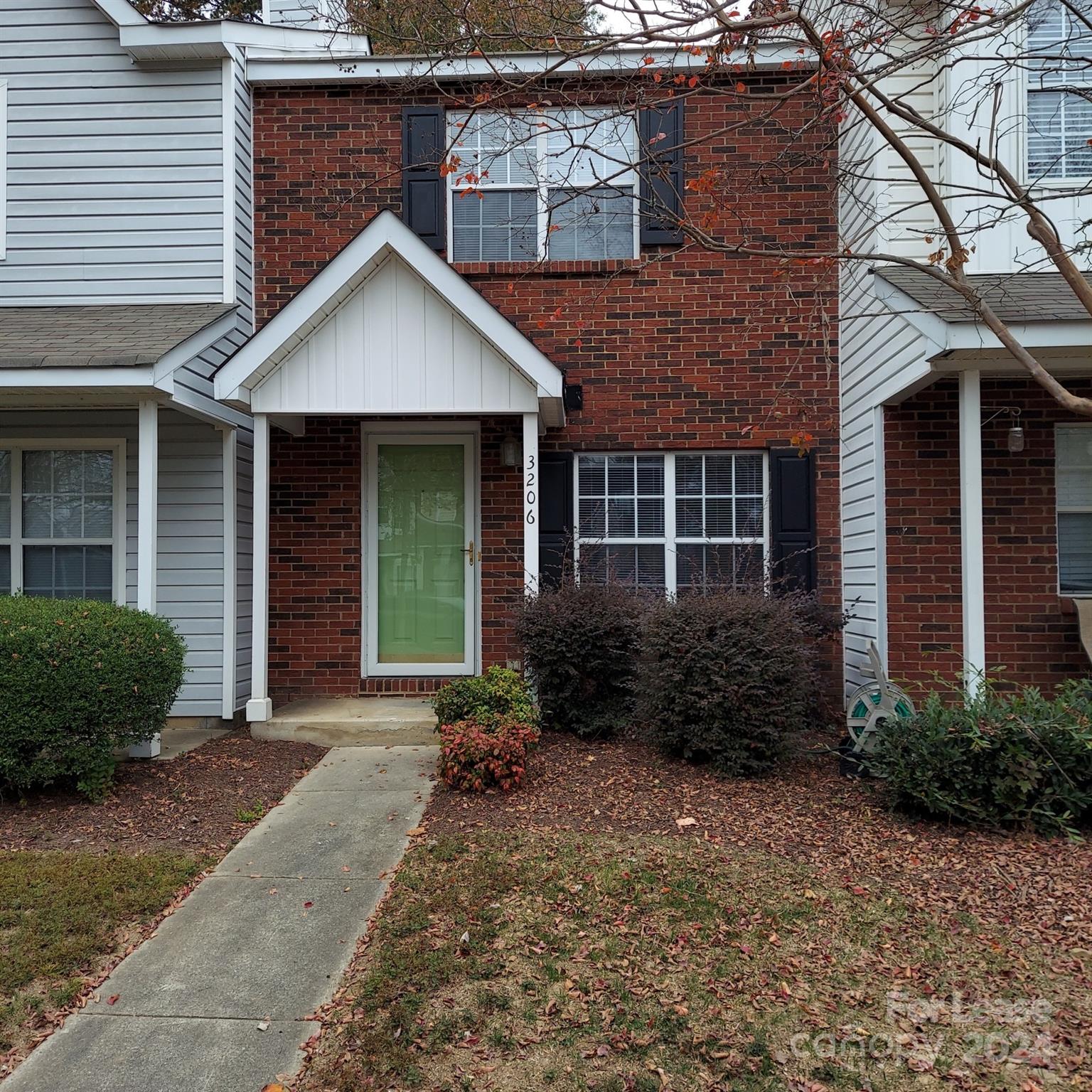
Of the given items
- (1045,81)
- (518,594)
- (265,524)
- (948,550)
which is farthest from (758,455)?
(265,524)

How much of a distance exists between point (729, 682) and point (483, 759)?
1.63 meters

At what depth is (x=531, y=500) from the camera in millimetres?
6488

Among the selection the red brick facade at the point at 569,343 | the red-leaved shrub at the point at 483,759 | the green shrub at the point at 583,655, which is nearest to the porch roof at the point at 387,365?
the red brick facade at the point at 569,343

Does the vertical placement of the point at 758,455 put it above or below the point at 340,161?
below

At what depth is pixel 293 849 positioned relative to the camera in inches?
178

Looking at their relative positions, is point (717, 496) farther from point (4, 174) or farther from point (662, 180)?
point (4, 174)

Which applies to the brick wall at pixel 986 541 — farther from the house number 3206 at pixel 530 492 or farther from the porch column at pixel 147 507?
the porch column at pixel 147 507

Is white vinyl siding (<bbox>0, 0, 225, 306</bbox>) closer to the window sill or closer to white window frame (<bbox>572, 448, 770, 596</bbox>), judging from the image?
the window sill

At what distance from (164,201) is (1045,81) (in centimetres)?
735

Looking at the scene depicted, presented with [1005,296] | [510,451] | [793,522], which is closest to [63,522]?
[510,451]

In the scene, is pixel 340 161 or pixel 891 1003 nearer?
pixel 891 1003

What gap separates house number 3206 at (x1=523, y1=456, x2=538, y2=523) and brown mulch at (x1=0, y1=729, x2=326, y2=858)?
2437 mm

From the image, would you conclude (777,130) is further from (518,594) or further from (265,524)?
(265,524)

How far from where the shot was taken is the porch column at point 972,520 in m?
5.67
